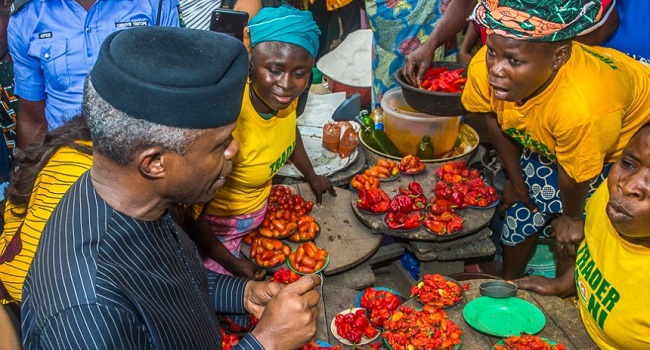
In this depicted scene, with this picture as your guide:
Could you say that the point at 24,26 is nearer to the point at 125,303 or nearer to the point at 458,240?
the point at 125,303

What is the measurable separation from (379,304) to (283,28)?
156cm

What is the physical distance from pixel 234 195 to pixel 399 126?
1.77 meters

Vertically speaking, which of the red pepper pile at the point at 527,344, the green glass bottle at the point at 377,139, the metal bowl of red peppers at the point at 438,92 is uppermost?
the metal bowl of red peppers at the point at 438,92

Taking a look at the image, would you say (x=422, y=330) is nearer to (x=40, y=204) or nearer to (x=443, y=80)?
(x=40, y=204)

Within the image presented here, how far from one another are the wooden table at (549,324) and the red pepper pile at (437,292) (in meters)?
Result: 0.04

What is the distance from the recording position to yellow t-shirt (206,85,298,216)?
10.4 feet

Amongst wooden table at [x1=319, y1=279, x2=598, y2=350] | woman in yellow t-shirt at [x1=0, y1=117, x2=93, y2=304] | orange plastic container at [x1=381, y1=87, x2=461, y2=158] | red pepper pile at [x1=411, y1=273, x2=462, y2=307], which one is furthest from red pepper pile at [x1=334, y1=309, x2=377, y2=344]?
orange plastic container at [x1=381, y1=87, x2=461, y2=158]

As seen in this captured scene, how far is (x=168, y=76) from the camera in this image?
4.75 ft

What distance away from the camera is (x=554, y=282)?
3.05m

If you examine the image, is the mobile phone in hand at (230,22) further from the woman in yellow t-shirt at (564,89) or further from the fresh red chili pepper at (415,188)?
the fresh red chili pepper at (415,188)

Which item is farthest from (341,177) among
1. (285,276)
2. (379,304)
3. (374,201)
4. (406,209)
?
(379,304)

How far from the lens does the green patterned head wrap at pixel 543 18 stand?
265cm

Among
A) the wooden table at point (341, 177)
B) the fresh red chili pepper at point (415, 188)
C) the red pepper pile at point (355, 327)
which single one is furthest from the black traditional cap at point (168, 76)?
the wooden table at point (341, 177)

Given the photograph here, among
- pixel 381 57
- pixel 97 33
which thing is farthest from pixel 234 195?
pixel 381 57
